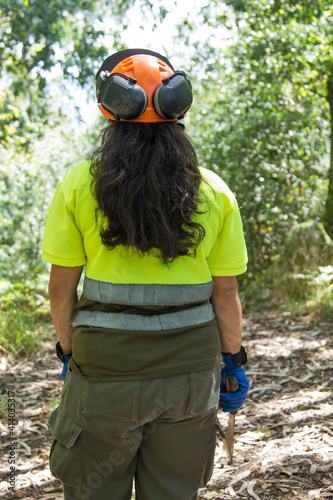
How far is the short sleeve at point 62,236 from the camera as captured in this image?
5.34ft

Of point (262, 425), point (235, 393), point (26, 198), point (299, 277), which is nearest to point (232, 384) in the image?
point (235, 393)

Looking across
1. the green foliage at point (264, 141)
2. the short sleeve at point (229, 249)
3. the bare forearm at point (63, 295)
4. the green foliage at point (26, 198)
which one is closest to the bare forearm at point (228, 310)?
the short sleeve at point (229, 249)

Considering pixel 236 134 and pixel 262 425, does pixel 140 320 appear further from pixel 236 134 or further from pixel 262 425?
pixel 236 134

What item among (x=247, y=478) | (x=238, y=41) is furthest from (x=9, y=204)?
(x=247, y=478)

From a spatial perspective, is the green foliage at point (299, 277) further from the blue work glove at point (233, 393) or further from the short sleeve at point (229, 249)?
the short sleeve at point (229, 249)

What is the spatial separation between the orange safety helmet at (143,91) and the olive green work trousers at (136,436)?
0.81 m

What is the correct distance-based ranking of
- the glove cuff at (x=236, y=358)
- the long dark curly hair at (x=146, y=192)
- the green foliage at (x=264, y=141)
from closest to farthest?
the long dark curly hair at (x=146, y=192) → the glove cuff at (x=236, y=358) → the green foliage at (x=264, y=141)

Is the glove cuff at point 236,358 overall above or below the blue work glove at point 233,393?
above

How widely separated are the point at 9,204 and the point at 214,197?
542cm

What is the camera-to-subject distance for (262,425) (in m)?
3.49

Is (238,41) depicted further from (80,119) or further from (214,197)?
(214,197)

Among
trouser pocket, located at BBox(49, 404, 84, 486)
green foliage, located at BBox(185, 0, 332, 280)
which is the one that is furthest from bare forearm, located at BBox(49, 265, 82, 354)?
green foliage, located at BBox(185, 0, 332, 280)

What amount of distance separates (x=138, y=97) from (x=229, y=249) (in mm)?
568

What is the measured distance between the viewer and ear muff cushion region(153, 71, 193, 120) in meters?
1.60
